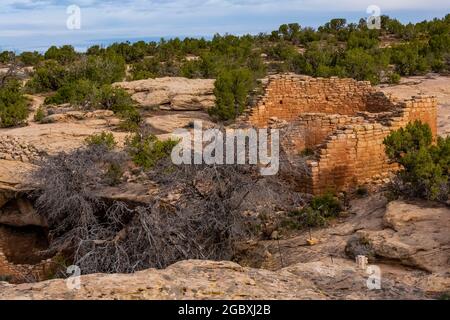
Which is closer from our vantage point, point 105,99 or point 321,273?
point 321,273

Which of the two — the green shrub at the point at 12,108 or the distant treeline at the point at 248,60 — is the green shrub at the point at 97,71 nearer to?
the distant treeline at the point at 248,60

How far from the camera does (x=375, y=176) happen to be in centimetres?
984

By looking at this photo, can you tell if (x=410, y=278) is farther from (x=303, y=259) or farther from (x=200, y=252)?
(x=200, y=252)

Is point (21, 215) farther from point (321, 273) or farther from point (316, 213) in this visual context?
point (321, 273)

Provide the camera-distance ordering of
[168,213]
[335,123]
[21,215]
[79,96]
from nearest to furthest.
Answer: [168,213] < [335,123] < [21,215] < [79,96]

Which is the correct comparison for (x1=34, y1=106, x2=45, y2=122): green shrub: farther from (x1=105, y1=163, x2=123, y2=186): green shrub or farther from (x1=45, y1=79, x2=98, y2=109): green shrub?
(x1=105, y1=163, x2=123, y2=186): green shrub

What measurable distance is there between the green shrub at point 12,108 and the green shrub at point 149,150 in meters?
4.88

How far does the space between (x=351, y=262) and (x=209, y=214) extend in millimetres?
2284

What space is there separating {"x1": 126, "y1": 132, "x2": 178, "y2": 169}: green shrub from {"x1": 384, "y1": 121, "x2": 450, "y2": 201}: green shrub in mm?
4015

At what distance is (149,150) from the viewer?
11148 millimetres

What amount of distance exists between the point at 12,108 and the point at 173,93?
443cm

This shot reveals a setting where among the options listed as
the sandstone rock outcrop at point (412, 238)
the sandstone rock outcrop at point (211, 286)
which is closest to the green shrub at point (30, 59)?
the sandstone rock outcrop at point (412, 238)

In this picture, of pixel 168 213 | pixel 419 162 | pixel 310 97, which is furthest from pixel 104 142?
pixel 419 162
